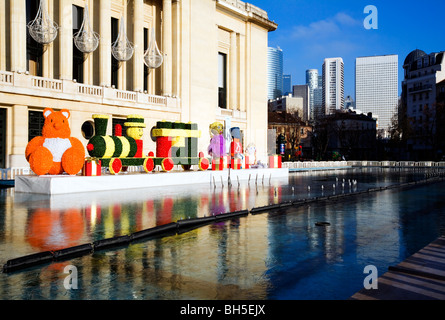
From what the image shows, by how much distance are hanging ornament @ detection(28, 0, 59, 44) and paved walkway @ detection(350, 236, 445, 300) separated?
28.3 m

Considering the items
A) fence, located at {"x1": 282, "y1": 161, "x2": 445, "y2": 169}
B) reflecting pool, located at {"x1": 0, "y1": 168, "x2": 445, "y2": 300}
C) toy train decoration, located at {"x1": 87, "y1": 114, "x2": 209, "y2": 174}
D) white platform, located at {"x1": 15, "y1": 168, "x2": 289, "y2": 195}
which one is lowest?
reflecting pool, located at {"x1": 0, "y1": 168, "x2": 445, "y2": 300}

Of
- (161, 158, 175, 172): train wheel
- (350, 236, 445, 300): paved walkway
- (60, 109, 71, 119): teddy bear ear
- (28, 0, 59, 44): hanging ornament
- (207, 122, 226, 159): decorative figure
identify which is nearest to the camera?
(350, 236, 445, 300): paved walkway

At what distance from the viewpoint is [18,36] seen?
2794 centimetres

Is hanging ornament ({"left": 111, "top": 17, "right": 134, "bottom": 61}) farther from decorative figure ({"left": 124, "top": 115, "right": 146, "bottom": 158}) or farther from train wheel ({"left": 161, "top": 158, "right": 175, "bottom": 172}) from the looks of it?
train wheel ({"left": 161, "top": 158, "right": 175, "bottom": 172})

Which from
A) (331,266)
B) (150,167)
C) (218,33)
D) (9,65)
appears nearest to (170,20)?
(218,33)

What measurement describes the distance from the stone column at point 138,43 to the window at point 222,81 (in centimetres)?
1377

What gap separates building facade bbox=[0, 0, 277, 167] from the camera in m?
28.1

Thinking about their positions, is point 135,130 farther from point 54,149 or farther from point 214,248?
point 214,248

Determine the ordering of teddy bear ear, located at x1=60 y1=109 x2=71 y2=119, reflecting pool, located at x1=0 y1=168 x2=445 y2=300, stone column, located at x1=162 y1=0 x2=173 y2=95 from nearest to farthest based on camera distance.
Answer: reflecting pool, located at x1=0 y1=168 x2=445 y2=300
teddy bear ear, located at x1=60 y1=109 x2=71 y2=119
stone column, located at x1=162 y1=0 x2=173 y2=95

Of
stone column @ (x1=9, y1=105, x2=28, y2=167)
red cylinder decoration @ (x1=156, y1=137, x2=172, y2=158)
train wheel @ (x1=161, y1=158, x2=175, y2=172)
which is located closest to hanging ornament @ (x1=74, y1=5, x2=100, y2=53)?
stone column @ (x1=9, y1=105, x2=28, y2=167)

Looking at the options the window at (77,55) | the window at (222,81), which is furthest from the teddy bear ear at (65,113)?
the window at (222,81)

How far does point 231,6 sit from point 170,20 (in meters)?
10.2

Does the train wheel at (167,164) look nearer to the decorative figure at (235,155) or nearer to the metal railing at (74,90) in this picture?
the decorative figure at (235,155)

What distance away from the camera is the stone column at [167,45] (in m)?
39.1
